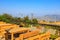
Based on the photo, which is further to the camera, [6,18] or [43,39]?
[6,18]

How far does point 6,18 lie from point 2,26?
3.55 metres

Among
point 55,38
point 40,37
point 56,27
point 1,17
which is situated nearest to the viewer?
point 40,37

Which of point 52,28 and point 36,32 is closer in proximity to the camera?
point 36,32

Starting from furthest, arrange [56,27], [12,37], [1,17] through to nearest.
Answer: [1,17]
[56,27]
[12,37]

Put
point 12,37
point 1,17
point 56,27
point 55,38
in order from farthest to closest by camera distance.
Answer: point 1,17, point 56,27, point 55,38, point 12,37

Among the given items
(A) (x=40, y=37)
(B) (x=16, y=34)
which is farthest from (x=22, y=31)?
(A) (x=40, y=37)

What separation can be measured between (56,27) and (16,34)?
9.06ft

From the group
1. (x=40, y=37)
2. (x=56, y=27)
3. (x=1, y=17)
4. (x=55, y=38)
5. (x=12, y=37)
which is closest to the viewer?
(x=40, y=37)

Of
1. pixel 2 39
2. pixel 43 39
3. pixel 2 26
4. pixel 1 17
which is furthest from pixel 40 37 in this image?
pixel 1 17

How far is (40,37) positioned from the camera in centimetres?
590

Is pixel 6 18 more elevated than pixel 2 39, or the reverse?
pixel 6 18

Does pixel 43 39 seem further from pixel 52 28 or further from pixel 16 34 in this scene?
pixel 52 28

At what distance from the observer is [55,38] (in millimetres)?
6949

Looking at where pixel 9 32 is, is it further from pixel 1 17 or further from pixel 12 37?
pixel 1 17
